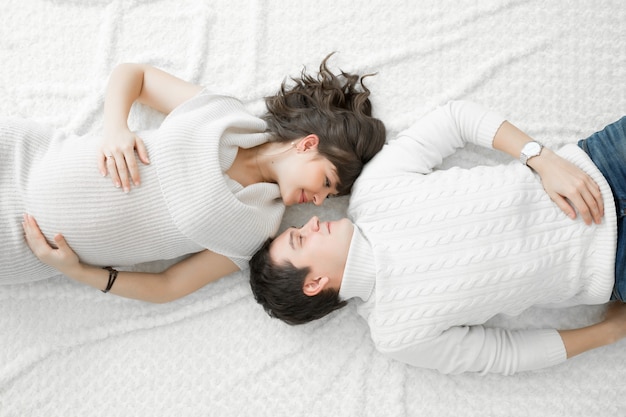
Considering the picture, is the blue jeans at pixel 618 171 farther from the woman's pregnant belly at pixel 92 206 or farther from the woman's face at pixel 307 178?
Result: the woman's pregnant belly at pixel 92 206

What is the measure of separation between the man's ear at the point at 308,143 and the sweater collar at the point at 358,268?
0.28 m

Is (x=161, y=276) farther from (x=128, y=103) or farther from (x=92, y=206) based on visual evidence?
(x=128, y=103)

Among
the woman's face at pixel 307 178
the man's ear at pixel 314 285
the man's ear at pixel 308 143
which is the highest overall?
the man's ear at pixel 308 143

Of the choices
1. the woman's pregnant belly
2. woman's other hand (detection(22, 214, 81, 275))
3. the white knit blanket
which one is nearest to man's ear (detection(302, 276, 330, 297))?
the white knit blanket

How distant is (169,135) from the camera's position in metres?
1.39

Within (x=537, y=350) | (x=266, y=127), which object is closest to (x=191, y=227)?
(x=266, y=127)

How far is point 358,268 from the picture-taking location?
1.41 meters

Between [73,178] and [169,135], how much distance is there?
0.27 m

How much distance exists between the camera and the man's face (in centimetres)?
139

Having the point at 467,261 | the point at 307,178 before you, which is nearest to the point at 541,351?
the point at 467,261

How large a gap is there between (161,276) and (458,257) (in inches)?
33.5

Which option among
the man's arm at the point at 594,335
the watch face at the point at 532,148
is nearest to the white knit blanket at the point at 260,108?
the man's arm at the point at 594,335

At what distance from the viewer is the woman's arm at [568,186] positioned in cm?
138

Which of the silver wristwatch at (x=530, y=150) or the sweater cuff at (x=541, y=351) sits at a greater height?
the silver wristwatch at (x=530, y=150)
